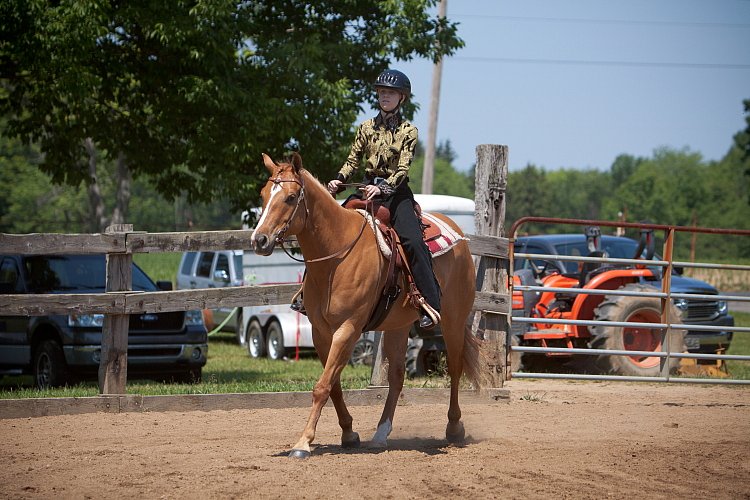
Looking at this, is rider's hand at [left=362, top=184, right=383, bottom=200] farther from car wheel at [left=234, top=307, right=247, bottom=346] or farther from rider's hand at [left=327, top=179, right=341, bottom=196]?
car wheel at [left=234, top=307, right=247, bottom=346]

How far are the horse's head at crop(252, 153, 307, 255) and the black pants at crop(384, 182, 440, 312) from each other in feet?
3.71

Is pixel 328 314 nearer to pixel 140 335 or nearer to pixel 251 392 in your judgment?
pixel 251 392

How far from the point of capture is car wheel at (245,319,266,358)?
64.4 ft

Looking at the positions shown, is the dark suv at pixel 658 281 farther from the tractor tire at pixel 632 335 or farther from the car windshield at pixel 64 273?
the car windshield at pixel 64 273

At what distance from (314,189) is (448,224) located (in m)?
2.07

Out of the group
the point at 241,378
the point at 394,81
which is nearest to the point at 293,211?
the point at 394,81

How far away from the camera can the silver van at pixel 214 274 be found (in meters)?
21.7

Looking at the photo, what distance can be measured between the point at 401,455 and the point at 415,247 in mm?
1764

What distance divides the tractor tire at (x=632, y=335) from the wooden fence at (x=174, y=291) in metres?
2.96

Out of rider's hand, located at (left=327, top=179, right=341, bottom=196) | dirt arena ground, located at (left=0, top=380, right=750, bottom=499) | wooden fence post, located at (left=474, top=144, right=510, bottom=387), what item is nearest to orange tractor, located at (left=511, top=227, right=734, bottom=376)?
wooden fence post, located at (left=474, top=144, right=510, bottom=387)

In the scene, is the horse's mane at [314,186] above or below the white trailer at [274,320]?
above

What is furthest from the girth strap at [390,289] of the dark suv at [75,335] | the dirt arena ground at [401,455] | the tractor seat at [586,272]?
the tractor seat at [586,272]

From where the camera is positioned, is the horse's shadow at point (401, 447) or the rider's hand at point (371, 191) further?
the rider's hand at point (371, 191)

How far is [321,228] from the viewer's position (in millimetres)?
7270
